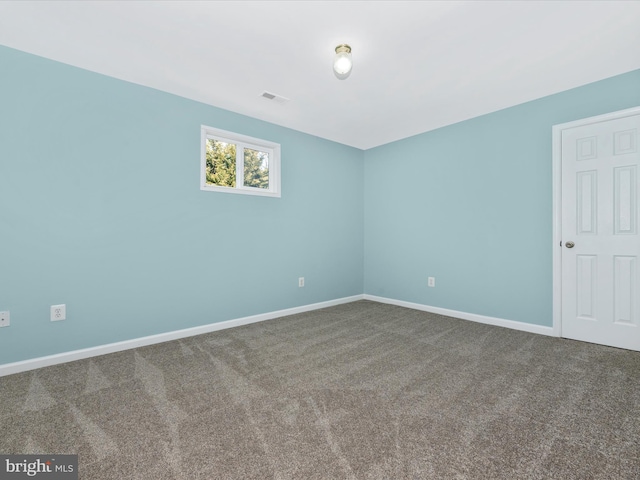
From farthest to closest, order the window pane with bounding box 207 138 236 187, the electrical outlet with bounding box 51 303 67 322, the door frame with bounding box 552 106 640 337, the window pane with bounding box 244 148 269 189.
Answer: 1. the window pane with bounding box 244 148 269 189
2. the window pane with bounding box 207 138 236 187
3. the door frame with bounding box 552 106 640 337
4. the electrical outlet with bounding box 51 303 67 322

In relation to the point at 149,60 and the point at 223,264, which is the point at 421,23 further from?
the point at 223,264

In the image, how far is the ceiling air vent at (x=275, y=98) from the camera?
3064 mm

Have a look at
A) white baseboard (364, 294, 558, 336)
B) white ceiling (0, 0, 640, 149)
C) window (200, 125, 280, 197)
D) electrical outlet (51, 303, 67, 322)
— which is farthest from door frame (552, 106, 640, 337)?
electrical outlet (51, 303, 67, 322)

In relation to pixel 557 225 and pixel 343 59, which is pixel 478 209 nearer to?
pixel 557 225

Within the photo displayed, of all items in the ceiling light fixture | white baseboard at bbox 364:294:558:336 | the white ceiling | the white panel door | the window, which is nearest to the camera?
the white ceiling

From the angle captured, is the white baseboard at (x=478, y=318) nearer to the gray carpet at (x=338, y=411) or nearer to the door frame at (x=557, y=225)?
the door frame at (x=557, y=225)

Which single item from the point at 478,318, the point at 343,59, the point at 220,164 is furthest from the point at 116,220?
the point at 478,318

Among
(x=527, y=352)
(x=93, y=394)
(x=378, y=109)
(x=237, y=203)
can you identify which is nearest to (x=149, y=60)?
(x=237, y=203)

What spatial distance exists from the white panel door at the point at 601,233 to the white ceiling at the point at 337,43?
62 centimetres

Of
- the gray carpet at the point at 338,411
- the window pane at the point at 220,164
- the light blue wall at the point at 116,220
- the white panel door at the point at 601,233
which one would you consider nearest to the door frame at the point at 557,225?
the white panel door at the point at 601,233

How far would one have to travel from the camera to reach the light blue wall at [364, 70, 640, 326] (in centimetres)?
310

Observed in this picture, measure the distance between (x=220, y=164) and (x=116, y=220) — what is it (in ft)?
4.48

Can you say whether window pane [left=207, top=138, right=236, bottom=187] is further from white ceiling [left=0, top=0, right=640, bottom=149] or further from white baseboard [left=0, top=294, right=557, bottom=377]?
white baseboard [left=0, top=294, right=557, bottom=377]

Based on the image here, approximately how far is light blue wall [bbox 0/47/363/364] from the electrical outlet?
0.04m
